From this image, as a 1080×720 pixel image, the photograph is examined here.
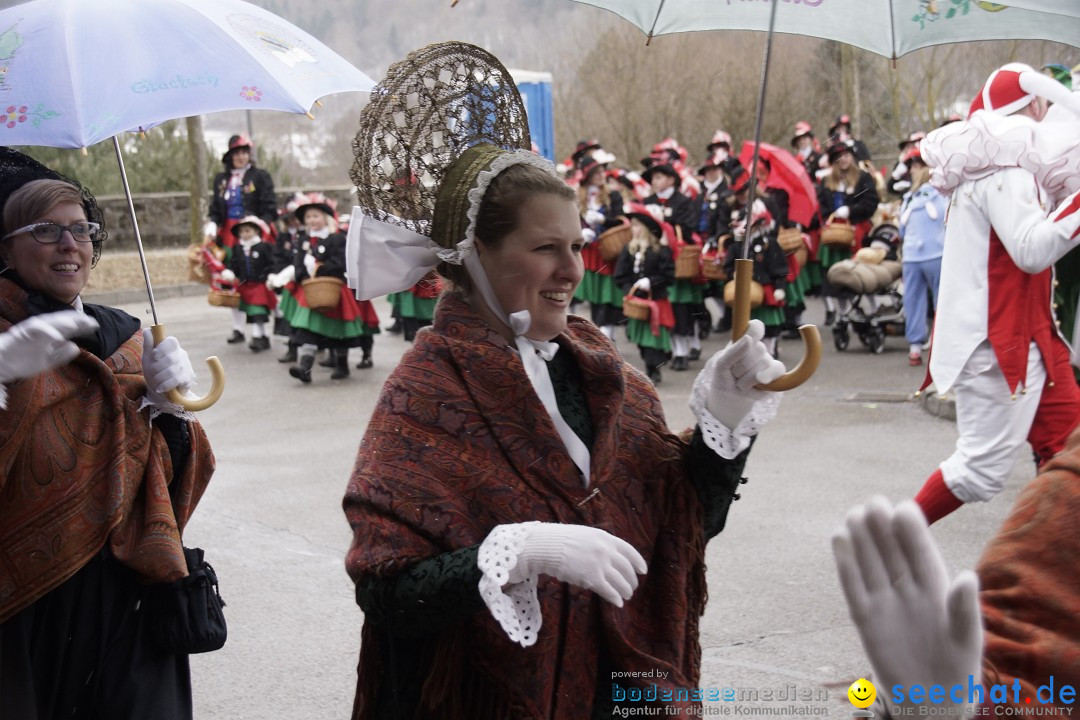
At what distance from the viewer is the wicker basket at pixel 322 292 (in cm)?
1088

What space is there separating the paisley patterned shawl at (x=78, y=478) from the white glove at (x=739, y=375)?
1.38m

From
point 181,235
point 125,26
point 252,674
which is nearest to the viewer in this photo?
point 125,26

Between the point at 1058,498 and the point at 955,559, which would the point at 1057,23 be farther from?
the point at 955,559

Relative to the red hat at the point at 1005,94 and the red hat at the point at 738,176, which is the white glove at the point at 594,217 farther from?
the red hat at the point at 1005,94

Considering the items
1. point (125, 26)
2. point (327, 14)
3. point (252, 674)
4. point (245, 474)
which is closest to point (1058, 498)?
point (125, 26)

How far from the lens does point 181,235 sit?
23375 millimetres

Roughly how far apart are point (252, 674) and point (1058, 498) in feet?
12.3

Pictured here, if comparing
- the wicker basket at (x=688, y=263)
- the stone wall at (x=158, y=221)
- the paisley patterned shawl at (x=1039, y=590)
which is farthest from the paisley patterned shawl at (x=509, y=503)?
the stone wall at (x=158, y=221)

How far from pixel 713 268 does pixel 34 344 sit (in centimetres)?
937

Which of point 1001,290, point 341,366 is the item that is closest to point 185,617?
point 1001,290

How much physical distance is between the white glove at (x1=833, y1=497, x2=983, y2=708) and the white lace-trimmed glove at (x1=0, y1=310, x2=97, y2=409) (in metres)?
1.84

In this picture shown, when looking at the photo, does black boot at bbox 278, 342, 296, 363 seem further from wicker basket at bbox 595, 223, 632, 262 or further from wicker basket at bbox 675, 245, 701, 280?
wicker basket at bbox 675, 245, 701, 280

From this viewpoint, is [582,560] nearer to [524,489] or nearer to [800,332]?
[524,489]

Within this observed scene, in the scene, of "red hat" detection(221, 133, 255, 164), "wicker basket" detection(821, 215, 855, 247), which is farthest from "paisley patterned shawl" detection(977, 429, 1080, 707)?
"red hat" detection(221, 133, 255, 164)
